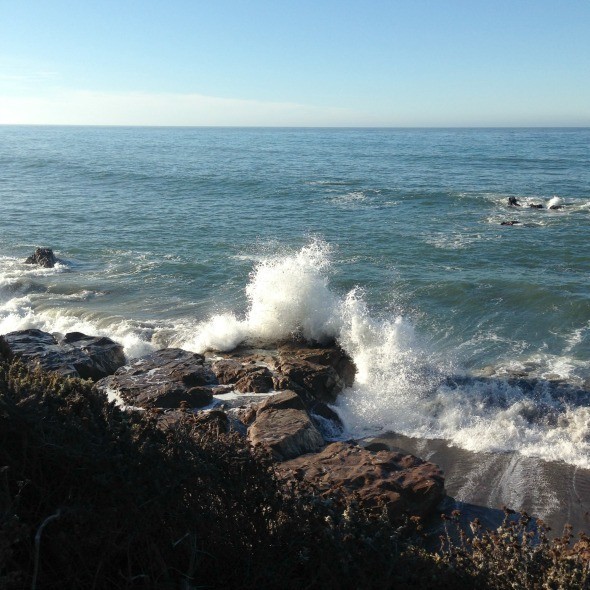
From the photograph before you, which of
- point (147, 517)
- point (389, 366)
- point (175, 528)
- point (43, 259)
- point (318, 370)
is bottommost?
point (389, 366)

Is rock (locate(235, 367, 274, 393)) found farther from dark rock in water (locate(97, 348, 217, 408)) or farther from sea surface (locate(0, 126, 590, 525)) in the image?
sea surface (locate(0, 126, 590, 525))

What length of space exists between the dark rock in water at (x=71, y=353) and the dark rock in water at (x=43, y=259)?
920 centimetres

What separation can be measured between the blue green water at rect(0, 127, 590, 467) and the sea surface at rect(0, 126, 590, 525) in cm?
6

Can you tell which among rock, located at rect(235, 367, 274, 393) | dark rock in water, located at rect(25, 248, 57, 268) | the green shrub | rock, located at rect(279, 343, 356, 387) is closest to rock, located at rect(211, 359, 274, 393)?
rock, located at rect(235, 367, 274, 393)

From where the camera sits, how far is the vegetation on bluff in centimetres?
391

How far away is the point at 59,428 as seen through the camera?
434 centimetres

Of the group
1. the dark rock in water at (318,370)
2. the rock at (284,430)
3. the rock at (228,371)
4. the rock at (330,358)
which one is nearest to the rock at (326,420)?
the dark rock in water at (318,370)

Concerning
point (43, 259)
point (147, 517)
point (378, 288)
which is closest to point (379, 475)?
point (147, 517)

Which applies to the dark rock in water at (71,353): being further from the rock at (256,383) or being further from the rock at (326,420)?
the rock at (326,420)

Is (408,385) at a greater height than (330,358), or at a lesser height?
lesser

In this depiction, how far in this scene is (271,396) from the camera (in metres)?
10.2

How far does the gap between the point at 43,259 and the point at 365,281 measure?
11197 millimetres

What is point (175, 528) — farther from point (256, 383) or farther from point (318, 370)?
point (318, 370)

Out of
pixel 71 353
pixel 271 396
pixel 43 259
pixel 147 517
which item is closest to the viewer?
pixel 147 517
